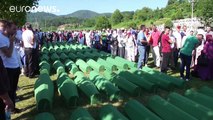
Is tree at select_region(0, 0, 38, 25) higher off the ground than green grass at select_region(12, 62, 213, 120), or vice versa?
tree at select_region(0, 0, 38, 25)

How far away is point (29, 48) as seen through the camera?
10922 millimetres

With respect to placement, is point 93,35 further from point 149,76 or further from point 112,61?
point 149,76

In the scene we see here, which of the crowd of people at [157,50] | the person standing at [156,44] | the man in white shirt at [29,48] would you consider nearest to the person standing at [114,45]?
the crowd of people at [157,50]

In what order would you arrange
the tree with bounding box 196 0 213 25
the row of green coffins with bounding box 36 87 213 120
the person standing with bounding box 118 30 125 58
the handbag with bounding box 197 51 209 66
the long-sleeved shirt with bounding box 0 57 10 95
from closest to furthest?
the long-sleeved shirt with bounding box 0 57 10 95 → the row of green coffins with bounding box 36 87 213 120 → the handbag with bounding box 197 51 209 66 → the person standing with bounding box 118 30 125 58 → the tree with bounding box 196 0 213 25

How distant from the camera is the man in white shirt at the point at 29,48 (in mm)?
10695

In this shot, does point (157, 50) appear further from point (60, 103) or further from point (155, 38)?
point (60, 103)

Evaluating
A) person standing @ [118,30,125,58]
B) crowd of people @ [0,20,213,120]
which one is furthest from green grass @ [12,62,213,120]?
person standing @ [118,30,125,58]

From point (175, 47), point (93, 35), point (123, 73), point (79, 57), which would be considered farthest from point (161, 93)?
point (93, 35)

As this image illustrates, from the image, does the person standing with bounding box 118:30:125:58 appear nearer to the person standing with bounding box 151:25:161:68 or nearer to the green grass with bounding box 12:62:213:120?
the person standing with bounding box 151:25:161:68

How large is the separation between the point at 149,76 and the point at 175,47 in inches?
121

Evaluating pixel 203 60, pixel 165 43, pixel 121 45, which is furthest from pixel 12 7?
pixel 203 60

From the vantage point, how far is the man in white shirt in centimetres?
1070

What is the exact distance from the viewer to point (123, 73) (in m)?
9.90

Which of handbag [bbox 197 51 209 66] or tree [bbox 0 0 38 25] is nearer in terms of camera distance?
handbag [bbox 197 51 209 66]
